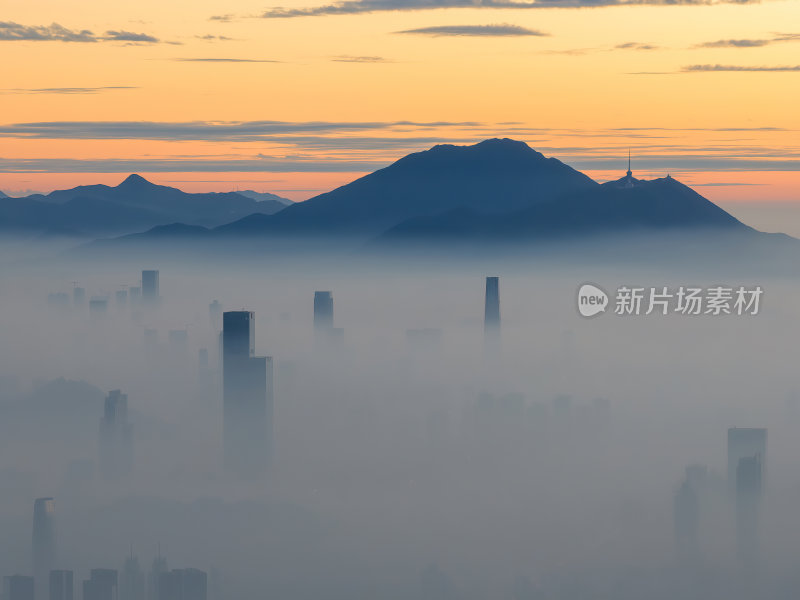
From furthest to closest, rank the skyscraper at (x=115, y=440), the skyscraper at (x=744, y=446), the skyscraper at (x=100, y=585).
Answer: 1. the skyscraper at (x=115, y=440)
2. the skyscraper at (x=744, y=446)
3. the skyscraper at (x=100, y=585)

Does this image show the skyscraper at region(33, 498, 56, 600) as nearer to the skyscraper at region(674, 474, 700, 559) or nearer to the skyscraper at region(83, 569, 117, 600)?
the skyscraper at region(83, 569, 117, 600)

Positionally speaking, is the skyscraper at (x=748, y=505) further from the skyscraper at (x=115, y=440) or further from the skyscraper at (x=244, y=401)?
the skyscraper at (x=115, y=440)

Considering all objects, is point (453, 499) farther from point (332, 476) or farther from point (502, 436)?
point (502, 436)

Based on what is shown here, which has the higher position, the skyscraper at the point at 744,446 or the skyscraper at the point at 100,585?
the skyscraper at the point at 744,446

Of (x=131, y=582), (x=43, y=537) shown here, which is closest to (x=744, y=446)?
(x=131, y=582)

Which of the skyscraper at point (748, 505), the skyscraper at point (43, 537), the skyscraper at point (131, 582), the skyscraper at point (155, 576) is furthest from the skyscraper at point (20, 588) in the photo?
the skyscraper at point (748, 505)

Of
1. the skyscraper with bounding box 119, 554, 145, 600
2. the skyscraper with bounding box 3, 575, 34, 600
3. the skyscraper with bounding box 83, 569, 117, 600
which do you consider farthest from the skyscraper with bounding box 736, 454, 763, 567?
the skyscraper with bounding box 3, 575, 34, 600

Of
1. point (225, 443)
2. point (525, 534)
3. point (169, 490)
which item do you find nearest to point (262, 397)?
point (225, 443)
